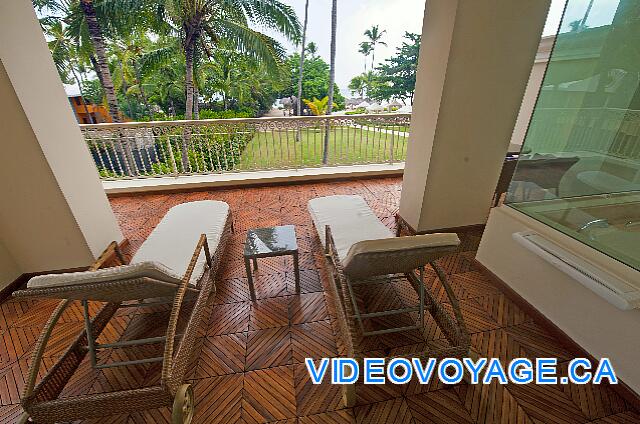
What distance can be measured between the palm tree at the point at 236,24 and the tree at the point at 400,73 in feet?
66.8

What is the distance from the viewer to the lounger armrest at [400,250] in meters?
1.48

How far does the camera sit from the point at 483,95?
8.43 feet

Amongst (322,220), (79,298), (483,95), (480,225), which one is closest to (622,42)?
(483,95)

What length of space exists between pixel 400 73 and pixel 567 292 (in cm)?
2704

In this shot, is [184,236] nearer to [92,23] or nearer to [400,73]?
[92,23]

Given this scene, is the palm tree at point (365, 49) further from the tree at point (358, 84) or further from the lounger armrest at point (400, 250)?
the lounger armrest at point (400, 250)

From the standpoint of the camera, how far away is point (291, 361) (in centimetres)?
180

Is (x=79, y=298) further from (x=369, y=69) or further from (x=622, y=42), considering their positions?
(x=369, y=69)

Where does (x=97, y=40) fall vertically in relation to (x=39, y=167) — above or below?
above

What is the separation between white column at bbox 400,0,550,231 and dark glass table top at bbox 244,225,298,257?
5.23 ft

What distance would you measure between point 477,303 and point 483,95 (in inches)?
76.3

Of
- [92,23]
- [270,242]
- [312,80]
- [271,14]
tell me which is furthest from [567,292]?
[312,80]

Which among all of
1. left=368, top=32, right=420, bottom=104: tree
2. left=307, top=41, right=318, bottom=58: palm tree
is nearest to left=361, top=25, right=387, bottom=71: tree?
left=368, top=32, right=420, bottom=104: tree

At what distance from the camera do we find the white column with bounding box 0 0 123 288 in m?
2.08
